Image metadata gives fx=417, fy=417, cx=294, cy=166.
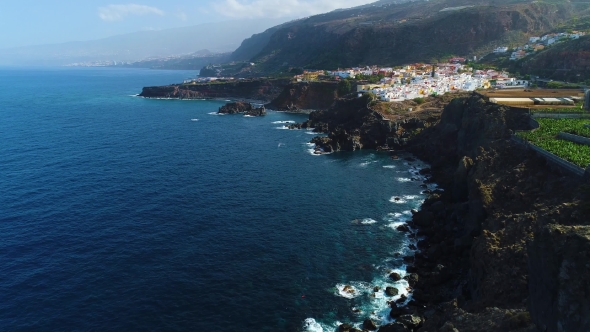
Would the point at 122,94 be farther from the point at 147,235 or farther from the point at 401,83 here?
the point at 147,235

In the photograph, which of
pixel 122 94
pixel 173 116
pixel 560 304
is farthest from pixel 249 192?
pixel 122 94

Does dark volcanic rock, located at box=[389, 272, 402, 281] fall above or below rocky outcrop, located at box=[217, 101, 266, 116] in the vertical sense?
below

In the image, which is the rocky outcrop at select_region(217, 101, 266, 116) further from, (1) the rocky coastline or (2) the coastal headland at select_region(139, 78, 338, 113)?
(1) the rocky coastline

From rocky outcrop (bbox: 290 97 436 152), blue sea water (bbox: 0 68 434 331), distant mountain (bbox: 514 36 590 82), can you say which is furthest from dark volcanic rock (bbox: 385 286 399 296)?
distant mountain (bbox: 514 36 590 82)

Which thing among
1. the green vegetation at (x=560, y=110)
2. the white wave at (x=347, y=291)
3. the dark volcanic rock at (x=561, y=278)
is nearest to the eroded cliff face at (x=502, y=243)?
the dark volcanic rock at (x=561, y=278)

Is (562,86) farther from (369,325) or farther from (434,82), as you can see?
(369,325)

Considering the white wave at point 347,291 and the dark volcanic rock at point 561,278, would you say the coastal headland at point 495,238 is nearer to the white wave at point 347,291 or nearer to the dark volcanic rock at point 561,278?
the dark volcanic rock at point 561,278

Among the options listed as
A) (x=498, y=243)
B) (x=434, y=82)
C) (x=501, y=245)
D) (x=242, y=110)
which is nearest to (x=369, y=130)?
(x=434, y=82)
